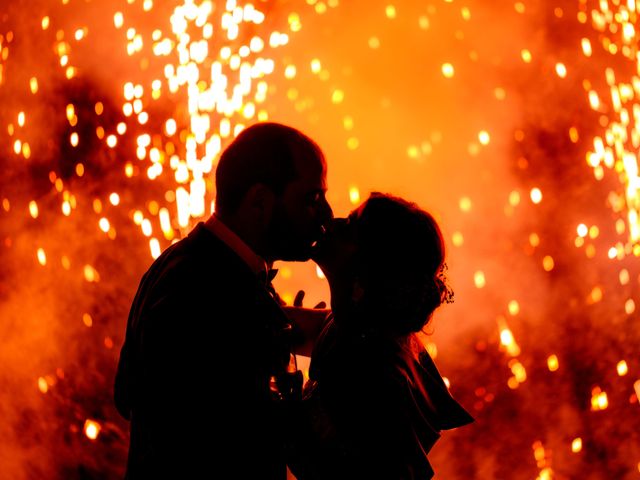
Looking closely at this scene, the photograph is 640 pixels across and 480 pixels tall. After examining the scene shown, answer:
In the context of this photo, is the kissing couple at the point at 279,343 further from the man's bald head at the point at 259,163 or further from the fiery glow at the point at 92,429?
the fiery glow at the point at 92,429

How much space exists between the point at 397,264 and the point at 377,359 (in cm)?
26

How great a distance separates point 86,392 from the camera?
369 centimetres

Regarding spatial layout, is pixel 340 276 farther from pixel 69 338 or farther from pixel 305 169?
pixel 69 338

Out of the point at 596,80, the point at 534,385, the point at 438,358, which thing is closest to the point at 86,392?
the point at 438,358

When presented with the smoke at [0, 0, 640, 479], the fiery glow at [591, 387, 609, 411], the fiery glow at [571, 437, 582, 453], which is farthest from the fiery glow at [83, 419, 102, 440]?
the fiery glow at [591, 387, 609, 411]

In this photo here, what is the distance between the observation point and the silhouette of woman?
160 cm

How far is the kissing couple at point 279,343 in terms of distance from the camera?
58.5 inches

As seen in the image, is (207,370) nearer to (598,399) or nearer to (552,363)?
(552,363)

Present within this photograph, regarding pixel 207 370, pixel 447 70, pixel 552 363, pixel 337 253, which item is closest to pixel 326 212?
pixel 337 253

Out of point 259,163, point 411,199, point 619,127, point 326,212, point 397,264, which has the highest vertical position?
point 259,163

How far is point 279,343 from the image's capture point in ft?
5.20

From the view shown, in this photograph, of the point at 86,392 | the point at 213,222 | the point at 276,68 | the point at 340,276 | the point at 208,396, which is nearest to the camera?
the point at 208,396

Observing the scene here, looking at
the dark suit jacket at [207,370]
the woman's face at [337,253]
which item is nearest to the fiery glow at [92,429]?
the dark suit jacket at [207,370]

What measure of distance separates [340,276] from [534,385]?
211 cm
